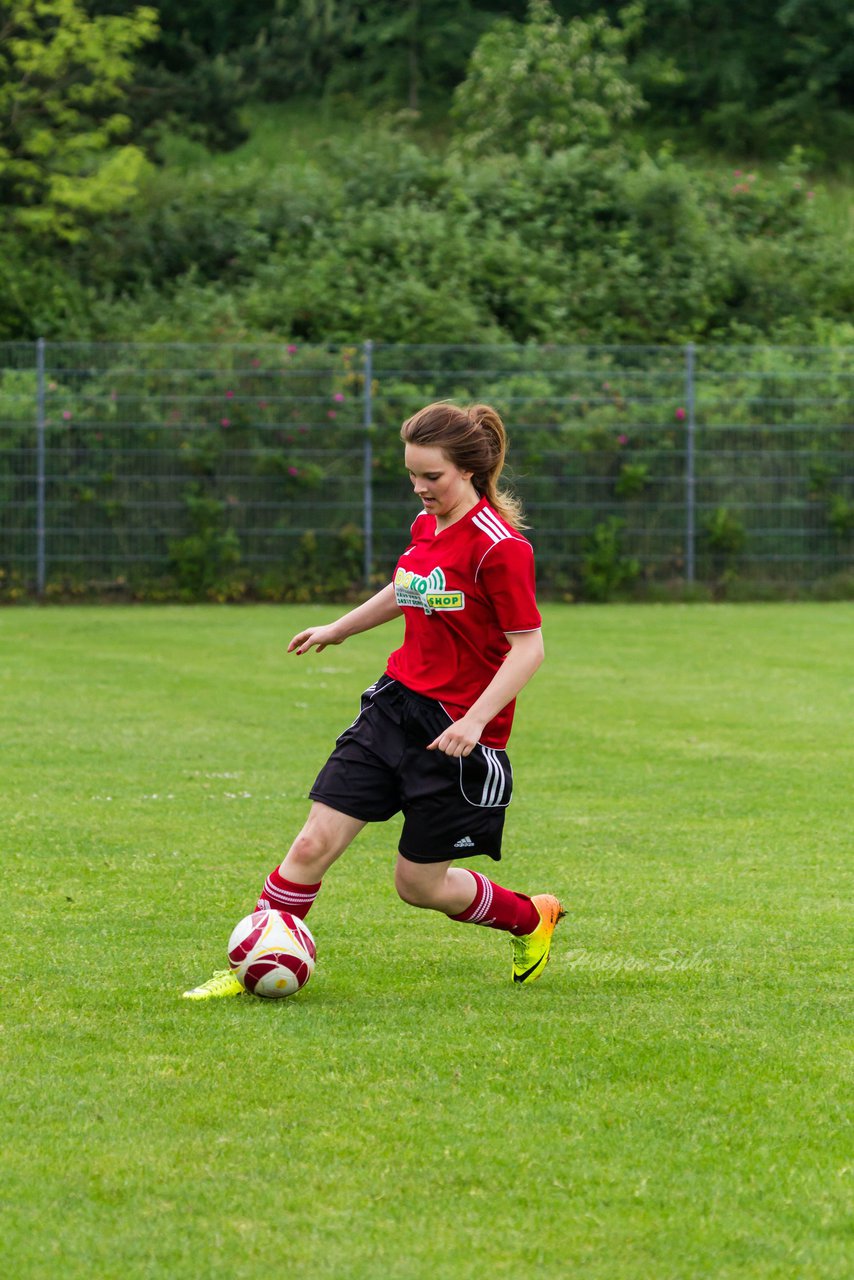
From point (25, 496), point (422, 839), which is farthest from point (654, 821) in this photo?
point (25, 496)

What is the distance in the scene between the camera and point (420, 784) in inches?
200

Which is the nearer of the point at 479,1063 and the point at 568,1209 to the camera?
the point at 568,1209

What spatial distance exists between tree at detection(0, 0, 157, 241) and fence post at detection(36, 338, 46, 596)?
848 centimetres

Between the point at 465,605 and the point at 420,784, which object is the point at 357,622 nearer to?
the point at 465,605

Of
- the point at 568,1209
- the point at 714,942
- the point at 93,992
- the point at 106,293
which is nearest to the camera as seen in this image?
the point at 568,1209

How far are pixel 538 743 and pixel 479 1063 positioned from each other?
6.08m

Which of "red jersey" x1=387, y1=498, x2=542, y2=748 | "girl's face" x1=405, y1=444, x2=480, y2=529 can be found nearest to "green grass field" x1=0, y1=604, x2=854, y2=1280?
"red jersey" x1=387, y1=498, x2=542, y2=748

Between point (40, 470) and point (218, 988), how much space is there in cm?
1630

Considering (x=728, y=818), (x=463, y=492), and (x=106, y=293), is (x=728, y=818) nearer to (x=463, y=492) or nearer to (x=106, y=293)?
(x=463, y=492)

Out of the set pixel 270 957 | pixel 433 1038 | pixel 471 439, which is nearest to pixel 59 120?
pixel 471 439

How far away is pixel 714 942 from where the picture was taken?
19.0 ft

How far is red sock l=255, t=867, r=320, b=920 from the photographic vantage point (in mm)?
5176

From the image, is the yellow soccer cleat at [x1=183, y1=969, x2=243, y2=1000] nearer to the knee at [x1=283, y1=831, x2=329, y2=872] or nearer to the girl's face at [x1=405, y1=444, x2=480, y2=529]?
the knee at [x1=283, y1=831, x2=329, y2=872]

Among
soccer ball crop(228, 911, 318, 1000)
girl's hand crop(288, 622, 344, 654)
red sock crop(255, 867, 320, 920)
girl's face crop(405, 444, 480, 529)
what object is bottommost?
soccer ball crop(228, 911, 318, 1000)
